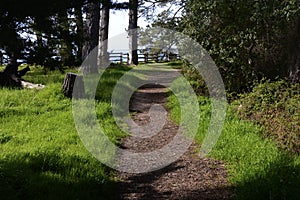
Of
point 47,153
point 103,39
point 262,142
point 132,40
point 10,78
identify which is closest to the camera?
point 47,153

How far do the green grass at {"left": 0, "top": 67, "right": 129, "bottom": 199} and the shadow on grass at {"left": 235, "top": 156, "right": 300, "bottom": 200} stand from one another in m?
1.93

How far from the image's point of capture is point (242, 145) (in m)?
6.92

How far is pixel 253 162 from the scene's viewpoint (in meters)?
6.04

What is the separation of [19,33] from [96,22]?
1118cm

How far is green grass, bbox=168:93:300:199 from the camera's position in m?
4.91

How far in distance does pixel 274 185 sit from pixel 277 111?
3.55m

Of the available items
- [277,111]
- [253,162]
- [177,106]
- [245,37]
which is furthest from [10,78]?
[253,162]

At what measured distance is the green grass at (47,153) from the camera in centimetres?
493

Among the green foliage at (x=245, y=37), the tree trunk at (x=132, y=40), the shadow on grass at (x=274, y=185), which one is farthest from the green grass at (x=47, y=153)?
the tree trunk at (x=132, y=40)

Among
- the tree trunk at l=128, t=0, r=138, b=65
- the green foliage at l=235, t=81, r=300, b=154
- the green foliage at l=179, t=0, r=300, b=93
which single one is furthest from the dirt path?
the tree trunk at l=128, t=0, r=138, b=65

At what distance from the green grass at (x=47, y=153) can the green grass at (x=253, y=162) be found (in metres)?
1.95

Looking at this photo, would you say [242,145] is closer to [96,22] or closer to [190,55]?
[190,55]

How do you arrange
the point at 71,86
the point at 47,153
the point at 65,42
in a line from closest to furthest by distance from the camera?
1. the point at 65,42
2. the point at 47,153
3. the point at 71,86

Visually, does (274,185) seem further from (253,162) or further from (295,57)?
(295,57)
